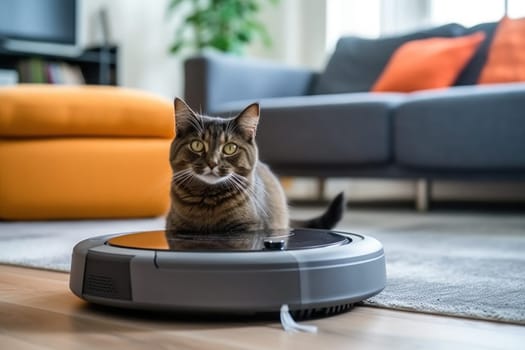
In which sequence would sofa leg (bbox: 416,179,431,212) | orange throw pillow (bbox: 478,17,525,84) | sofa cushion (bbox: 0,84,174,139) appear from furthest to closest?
sofa leg (bbox: 416,179,431,212) < orange throw pillow (bbox: 478,17,525,84) < sofa cushion (bbox: 0,84,174,139)

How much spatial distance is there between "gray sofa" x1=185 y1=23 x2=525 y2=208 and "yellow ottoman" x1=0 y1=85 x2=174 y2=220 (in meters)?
0.49

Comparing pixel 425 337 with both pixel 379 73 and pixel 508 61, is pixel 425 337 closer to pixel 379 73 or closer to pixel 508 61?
pixel 508 61

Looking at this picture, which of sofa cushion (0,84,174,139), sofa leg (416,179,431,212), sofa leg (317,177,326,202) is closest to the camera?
sofa cushion (0,84,174,139)

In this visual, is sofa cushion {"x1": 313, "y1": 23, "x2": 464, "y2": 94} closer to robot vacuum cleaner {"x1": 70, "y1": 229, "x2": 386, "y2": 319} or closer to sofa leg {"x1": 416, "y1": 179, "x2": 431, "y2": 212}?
sofa leg {"x1": 416, "y1": 179, "x2": 431, "y2": 212}

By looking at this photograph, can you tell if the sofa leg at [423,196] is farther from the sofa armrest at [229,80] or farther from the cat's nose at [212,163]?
the cat's nose at [212,163]

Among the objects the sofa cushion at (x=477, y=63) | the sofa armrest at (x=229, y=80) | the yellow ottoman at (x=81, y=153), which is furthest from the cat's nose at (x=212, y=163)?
the sofa cushion at (x=477, y=63)

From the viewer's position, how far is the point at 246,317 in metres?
0.86

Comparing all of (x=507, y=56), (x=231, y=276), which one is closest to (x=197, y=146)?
(x=231, y=276)

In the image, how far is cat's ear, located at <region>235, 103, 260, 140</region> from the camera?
1099 millimetres

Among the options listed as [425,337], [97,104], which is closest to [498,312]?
[425,337]

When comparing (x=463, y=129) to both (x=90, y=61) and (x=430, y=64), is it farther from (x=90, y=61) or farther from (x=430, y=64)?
(x=90, y=61)

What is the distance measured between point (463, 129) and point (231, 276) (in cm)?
182

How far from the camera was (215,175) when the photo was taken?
106 centimetres

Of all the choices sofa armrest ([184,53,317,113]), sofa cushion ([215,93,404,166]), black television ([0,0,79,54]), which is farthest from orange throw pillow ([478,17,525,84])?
black television ([0,0,79,54])
